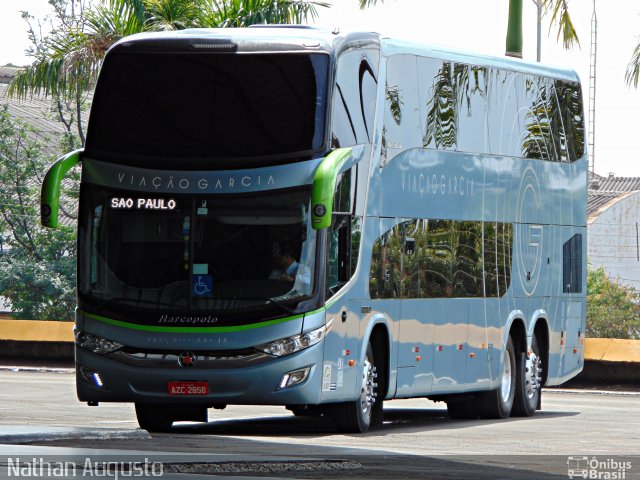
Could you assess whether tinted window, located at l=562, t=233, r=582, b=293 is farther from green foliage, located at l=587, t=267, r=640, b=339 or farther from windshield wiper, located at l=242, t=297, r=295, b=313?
green foliage, located at l=587, t=267, r=640, b=339

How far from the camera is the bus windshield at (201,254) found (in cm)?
1722

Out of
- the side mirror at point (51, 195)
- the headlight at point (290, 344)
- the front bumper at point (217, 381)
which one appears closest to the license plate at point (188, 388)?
the front bumper at point (217, 381)

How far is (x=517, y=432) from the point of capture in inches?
774

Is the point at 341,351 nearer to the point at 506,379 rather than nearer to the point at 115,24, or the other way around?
the point at 506,379

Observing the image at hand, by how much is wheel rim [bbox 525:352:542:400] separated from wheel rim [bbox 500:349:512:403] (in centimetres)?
45

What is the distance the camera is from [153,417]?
18.6 metres

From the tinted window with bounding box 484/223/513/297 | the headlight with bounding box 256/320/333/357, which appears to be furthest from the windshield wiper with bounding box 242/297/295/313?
Result: the tinted window with bounding box 484/223/513/297

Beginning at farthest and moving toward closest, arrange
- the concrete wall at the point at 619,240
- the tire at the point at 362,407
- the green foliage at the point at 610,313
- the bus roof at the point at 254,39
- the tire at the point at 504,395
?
1. the concrete wall at the point at 619,240
2. the green foliage at the point at 610,313
3. the tire at the point at 504,395
4. the tire at the point at 362,407
5. the bus roof at the point at 254,39

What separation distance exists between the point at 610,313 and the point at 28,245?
26619mm

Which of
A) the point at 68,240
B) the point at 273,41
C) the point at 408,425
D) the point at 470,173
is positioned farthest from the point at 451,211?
the point at 68,240

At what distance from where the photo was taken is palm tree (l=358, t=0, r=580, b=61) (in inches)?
1131

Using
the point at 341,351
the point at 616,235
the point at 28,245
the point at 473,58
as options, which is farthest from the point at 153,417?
the point at 616,235

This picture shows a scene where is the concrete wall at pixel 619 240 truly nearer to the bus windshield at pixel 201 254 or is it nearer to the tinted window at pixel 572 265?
the tinted window at pixel 572 265

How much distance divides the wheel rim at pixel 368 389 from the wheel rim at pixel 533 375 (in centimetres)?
517
